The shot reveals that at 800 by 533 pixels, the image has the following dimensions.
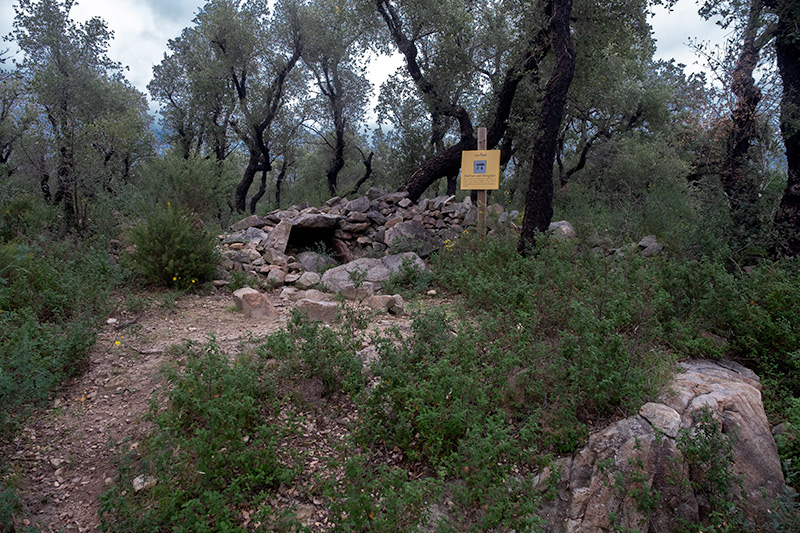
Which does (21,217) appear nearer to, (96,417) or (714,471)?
(96,417)

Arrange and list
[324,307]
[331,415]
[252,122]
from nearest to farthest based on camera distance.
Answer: [331,415] < [324,307] < [252,122]

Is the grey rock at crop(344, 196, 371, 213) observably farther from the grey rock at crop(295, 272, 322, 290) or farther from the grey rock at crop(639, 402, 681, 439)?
the grey rock at crop(639, 402, 681, 439)

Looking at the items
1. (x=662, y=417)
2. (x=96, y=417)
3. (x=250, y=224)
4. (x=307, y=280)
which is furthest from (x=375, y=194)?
(x=662, y=417)

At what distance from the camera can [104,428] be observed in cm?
355

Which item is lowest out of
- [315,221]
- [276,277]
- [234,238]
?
[276,277]

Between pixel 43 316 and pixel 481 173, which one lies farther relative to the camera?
pixel 481 173

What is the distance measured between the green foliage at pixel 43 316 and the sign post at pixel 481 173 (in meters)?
5.71

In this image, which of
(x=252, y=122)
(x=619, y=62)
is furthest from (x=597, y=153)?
(x=252, y=122)

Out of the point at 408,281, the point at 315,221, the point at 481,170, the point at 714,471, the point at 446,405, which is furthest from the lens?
the point at 315,221

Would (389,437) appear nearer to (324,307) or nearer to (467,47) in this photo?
(324,307)

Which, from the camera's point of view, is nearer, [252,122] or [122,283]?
[122,283]

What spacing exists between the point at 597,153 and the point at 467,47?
6.49m

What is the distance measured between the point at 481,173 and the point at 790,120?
14.1 ft

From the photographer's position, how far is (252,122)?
1584cm
